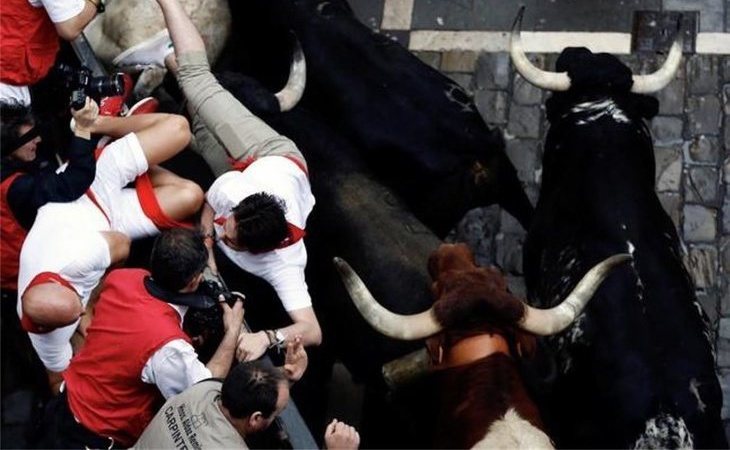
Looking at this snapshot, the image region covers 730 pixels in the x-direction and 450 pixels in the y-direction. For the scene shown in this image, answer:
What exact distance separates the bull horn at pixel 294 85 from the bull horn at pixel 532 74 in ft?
3.80

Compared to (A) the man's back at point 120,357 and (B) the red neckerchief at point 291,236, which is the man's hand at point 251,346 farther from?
(B) the red neckerchief at point 291,236

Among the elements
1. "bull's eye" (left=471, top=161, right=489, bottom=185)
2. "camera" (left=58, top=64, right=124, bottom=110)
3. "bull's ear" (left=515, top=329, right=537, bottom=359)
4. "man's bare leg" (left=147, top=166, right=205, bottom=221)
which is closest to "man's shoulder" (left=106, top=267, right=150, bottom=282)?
"man's bare leg" (left=147, top=166, right=205, bottom=221)

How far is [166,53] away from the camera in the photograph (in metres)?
7.67

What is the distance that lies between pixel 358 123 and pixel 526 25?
198 centimetres

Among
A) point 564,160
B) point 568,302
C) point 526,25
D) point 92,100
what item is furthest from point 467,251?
point 526,25

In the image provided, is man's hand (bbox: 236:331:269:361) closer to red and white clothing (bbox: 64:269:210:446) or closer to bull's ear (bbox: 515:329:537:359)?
red and white clothing (bbox: 64:269:210:446)

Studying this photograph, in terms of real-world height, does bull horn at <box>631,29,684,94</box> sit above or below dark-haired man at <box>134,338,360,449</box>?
above

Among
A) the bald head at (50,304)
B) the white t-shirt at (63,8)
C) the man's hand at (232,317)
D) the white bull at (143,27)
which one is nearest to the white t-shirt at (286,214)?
the man's hand at (232,317)

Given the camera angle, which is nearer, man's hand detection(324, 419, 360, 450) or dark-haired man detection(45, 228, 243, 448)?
man's hand detection(324, 419, 360, 450)

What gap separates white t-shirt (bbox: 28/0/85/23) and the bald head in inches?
58.7

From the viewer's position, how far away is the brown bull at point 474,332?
598 cm

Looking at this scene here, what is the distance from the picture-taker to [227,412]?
17.7 feet

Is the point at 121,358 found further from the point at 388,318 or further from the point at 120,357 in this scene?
the point at 388,318

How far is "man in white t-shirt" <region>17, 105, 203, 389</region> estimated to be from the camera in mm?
6199
